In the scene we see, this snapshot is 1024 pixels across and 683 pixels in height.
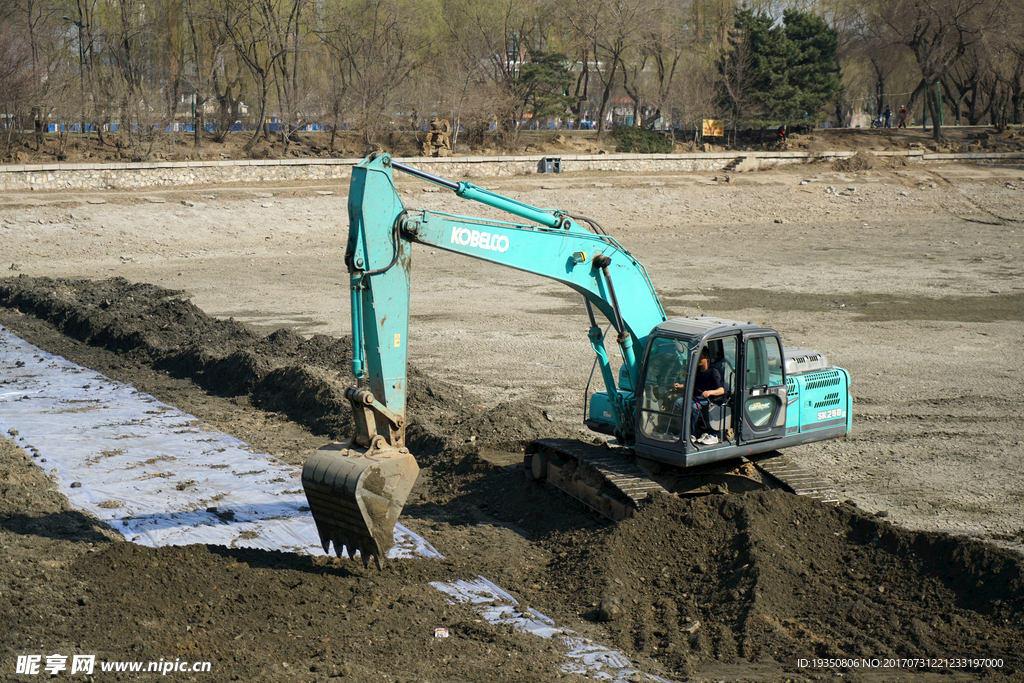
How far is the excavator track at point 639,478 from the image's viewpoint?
30.6 feet

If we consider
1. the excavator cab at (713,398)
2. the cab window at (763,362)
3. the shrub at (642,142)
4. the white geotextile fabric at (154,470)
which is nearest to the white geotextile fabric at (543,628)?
the white geotextile fabric at (154,470)

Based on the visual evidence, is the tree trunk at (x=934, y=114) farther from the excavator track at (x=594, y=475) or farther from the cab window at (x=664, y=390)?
the cab window at (x=664, y=390)

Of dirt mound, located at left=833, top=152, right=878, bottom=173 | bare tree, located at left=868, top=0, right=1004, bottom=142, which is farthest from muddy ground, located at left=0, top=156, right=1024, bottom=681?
bare tree, located at left=868, top=0, right=1004, bottom=142

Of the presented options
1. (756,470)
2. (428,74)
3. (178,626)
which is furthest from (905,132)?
(178,626)

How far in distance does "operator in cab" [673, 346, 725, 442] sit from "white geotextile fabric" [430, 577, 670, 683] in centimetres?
228

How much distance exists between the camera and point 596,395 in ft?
33.8

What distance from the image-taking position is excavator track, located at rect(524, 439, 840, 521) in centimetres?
934

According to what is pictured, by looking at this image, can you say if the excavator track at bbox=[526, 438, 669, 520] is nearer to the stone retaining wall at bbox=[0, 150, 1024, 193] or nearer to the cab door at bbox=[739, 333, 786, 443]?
the cab door at bbox=[739, 333, 786, 443]

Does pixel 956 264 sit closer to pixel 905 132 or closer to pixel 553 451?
pixel 553 451

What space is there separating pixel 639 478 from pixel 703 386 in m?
1.15

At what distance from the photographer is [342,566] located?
8398 mm

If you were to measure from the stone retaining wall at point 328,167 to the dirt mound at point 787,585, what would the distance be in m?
31.0

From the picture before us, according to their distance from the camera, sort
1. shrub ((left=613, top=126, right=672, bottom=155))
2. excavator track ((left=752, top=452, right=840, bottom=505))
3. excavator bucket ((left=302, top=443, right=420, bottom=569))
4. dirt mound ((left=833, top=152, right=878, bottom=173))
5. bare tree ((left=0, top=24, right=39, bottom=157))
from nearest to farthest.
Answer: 1. excavator bucket ((left=302, top=443, right=420, bottom=569))
2. excavator track ((left=752, top=452, right=840, bottom=505))
3. bare tree ((left=0, top=24, right=39, bottom=157))
4. dirt mound ((left=833, top=152, right=878, bottom=173))
5. shrub ((left=613, top=126, right=672, bottom=155))

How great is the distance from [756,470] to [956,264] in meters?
20.8
